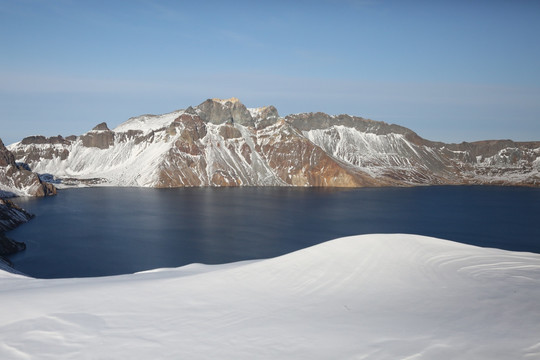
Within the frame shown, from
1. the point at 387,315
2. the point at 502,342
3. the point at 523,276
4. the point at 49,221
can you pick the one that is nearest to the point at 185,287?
the point at 387,315

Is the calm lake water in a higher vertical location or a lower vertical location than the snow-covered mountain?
lower

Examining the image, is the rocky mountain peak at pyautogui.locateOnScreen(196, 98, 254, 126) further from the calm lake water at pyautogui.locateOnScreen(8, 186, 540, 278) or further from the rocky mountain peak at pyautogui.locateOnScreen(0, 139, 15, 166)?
the rocky mountain peak at pyautogui.locateOnScreen(0, 139, 15, 166)

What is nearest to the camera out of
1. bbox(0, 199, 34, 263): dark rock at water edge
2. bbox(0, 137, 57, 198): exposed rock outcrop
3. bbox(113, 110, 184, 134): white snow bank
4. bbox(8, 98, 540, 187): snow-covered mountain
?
bbox(0, 199, 34, 263): dark rock at water edge

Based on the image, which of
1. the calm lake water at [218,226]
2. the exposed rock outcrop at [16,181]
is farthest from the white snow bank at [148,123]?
the calm lake water at [218,226]

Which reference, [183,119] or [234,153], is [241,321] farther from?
[183,119]

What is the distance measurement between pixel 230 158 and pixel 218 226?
89356 mm

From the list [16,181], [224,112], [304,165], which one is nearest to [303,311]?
[16,181]

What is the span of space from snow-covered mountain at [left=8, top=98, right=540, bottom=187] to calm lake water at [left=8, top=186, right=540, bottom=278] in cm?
3943

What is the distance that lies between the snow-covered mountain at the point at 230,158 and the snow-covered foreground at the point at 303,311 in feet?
405

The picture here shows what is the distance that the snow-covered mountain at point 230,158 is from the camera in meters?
144

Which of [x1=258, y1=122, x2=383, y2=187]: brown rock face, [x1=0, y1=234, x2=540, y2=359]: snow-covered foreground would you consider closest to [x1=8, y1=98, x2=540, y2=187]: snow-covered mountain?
[x1=258, y1=122, x2=383, y2=187]: brown rock face

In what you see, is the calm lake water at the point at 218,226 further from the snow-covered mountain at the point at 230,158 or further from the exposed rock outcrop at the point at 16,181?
the snow-covered mountain at the point at 230,158

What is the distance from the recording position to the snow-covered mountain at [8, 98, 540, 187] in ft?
472

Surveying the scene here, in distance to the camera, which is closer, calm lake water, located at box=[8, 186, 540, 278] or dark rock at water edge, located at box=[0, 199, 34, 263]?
calm lake water, located at box=[8, 186, 540, 278]
